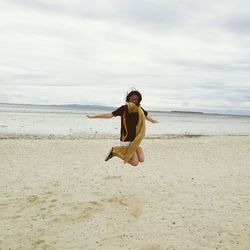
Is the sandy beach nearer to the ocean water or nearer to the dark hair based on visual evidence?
the dark hair

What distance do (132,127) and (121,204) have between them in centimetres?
185

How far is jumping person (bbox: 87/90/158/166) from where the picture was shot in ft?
23.6

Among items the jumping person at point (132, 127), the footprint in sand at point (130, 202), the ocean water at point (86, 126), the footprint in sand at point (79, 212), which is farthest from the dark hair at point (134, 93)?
the ocean water at point (86, 126)

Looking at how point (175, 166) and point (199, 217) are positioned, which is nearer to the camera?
point (199, 217)

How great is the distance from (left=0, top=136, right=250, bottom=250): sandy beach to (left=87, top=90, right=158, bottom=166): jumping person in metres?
1.21

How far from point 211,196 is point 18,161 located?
25.1ft

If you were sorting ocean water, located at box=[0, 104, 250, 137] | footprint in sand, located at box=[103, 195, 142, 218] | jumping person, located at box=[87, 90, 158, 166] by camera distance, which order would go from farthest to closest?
ocean water, located at box=[0, 104, 250, 137], footprint in sand, located at box=[103, 195, 142, 218], jumping person, located at box=[87, 90, 158, 166]

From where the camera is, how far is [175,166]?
43.6 ft

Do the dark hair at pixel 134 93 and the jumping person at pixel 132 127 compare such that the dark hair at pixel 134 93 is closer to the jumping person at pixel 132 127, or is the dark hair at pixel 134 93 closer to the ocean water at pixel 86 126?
the jumping person at pixel 132 127

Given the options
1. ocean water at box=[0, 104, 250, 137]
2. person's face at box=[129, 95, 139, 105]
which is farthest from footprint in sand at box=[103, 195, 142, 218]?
ocean water at box=[0, 104, 250, 137]

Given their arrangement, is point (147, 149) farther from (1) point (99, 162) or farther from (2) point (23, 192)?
(2) point (23, 192)

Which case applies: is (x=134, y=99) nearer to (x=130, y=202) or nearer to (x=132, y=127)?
(x=132, y=127)

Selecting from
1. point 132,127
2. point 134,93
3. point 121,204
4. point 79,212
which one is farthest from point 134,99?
point 79,212

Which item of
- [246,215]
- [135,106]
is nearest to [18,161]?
[135,106]
